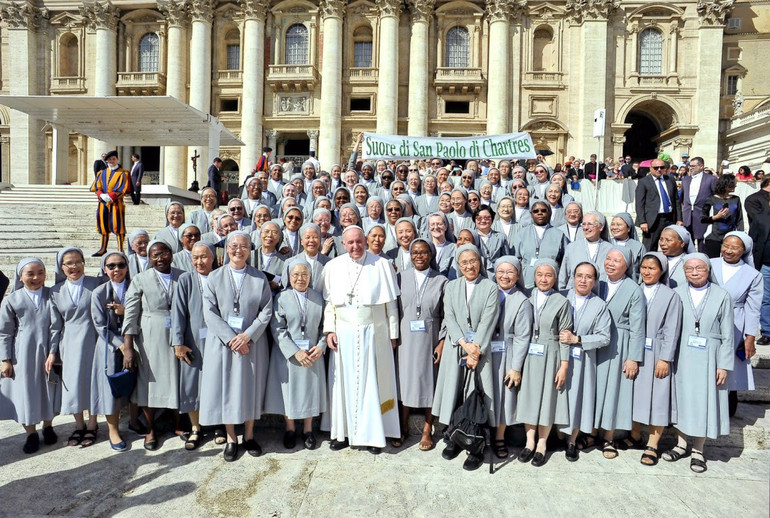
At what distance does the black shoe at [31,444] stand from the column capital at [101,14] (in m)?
31.3

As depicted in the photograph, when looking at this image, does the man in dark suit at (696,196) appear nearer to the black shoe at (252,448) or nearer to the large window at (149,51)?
the black shoe at (252,448)

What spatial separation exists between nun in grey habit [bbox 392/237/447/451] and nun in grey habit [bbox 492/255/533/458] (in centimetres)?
55

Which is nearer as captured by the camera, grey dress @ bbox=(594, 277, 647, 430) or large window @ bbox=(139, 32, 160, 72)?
grey dress @ bbox=(594, 277, 647, 430)

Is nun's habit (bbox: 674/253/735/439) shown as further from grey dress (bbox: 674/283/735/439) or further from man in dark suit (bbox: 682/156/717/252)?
man in dark suit (bbox: 682/156/717/252)

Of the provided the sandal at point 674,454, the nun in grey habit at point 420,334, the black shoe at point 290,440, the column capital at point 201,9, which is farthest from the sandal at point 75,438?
the column capital at point 201,9

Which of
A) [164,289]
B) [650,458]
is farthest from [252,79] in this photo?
[650,458]

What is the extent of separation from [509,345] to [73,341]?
400cm

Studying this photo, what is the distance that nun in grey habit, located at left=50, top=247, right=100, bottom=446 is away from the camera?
439 centimetres

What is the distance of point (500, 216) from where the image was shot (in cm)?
695

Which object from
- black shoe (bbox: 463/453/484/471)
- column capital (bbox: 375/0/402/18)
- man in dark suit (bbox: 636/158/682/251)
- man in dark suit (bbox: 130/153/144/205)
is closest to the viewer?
black shoe (bbox: 463/453/484/471)

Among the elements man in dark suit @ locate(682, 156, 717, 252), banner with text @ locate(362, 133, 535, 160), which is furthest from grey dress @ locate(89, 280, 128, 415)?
man in dark suit @ locate(682, 156, 717, 252)

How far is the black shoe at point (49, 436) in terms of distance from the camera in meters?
4.52

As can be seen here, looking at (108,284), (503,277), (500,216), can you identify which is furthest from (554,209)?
(108,284)

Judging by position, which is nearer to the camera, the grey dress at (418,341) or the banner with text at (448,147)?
the grey dress at (418,341)
